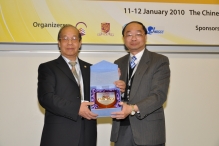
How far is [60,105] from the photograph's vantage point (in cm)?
241

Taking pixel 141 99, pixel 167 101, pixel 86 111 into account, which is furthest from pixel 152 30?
pixel 86 111

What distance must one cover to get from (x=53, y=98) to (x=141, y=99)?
72cm

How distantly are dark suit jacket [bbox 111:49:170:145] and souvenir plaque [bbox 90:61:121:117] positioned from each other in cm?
16

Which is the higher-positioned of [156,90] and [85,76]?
[85,76]

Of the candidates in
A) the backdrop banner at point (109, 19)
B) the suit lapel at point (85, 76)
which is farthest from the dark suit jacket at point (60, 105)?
the backdrop banner at point (109, 19)

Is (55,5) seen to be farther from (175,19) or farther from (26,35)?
(175,19)

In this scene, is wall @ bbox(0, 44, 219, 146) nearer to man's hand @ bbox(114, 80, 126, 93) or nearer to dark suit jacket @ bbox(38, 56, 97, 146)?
dark suit jacket @ bbox(38, 56, 97, 146)

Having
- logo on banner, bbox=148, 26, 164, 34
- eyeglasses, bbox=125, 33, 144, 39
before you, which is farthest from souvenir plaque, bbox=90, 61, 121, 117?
logo on banner, bbox=148, 26, 164, 34

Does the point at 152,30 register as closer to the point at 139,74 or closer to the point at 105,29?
the point at 105,29

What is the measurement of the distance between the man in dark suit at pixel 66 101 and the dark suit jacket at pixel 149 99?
0.17 meters

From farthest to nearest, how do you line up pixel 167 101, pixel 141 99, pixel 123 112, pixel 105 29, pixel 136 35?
pixel 167 101 < pixel 105 29 < pixel 136 35 < pixel 141 99 < pixel 123 112

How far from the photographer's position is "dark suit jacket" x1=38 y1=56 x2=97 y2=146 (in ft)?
7.96

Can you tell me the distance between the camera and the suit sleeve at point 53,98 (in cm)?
241

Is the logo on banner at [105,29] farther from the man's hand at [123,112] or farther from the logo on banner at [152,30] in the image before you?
the man's hand at [123,112]
